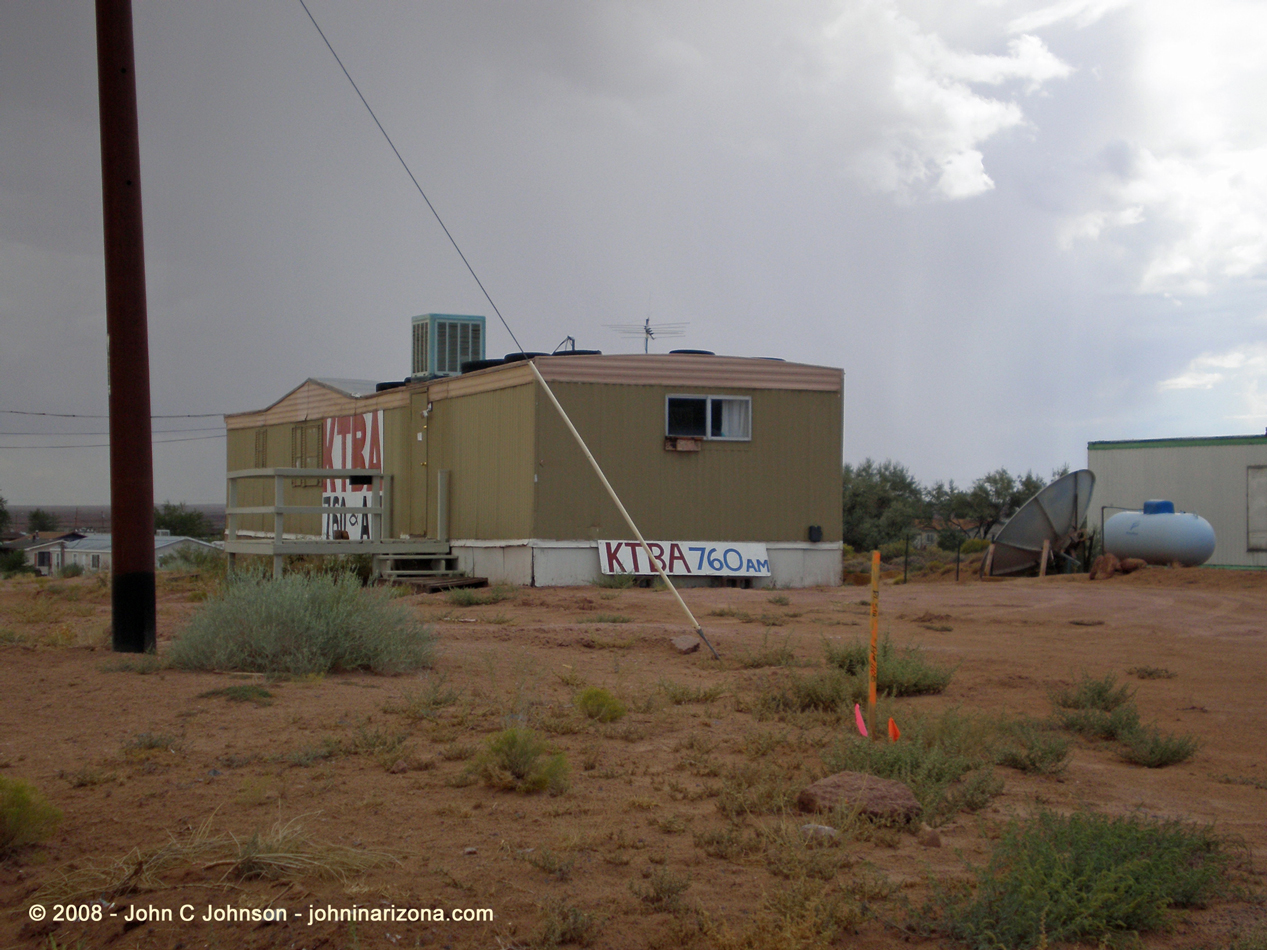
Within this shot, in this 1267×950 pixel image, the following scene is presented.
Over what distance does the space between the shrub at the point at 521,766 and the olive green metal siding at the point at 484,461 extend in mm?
10054

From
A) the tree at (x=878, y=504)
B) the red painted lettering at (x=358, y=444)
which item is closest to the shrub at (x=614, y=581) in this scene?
the red painted lettering at (x=358, y=444)

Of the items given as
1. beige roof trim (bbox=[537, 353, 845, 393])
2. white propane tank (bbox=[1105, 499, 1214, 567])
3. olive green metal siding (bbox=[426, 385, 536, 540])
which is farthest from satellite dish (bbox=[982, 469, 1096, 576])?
olive green metal siding (bbox=[426, 385, 536, 540])

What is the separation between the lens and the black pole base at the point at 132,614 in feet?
23.1

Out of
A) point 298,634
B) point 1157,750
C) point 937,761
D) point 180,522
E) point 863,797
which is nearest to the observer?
point 863,797

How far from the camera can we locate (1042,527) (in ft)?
61.8

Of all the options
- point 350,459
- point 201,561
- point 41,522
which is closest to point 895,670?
point 350,459

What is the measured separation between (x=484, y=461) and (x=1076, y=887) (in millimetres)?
13100

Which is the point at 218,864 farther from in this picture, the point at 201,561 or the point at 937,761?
the point at 201,561

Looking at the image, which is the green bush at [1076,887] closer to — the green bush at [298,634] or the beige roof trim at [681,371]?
the green bush at [298,634]

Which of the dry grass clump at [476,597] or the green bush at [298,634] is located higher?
the green bush at [298,634]

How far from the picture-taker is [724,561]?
48.9ft

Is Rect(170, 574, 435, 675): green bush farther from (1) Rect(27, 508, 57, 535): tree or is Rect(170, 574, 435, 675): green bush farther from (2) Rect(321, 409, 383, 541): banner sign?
(1) Rect(27, 508, 57, 535): tree

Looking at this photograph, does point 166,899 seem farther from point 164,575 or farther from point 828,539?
point 164,575

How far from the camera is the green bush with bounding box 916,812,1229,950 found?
2.92 metres
